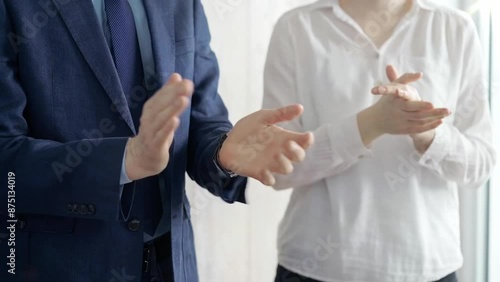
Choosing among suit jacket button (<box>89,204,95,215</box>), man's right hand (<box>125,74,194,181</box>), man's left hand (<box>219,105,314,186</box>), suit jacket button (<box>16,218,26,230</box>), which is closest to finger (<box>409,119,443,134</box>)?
man's left hand (<box>219,105,314,186</box>)

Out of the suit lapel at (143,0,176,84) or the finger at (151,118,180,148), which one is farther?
the suit lapel at (143,0,176,84)

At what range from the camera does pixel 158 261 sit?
976 mm

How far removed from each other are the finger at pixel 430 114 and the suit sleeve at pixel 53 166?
439 mm

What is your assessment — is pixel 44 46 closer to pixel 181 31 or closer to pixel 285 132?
pixel 181 31

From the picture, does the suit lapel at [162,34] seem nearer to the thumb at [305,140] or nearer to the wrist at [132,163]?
the wrist at [132,163]

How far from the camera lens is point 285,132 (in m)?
0.86

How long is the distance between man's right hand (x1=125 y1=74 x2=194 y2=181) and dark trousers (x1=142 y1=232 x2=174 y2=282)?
167 millimetres

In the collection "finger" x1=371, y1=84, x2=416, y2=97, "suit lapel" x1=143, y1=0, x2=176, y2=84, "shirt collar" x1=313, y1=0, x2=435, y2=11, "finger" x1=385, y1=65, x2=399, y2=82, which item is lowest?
"finger" x1=371, y1=84, x2=416, y2=97

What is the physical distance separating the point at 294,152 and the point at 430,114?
0.26 m

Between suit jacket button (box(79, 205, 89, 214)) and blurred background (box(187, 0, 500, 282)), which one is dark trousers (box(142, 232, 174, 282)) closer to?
suit jacket button (box(79, 205, 89, 214))

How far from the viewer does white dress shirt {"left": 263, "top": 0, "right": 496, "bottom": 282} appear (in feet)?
3.35

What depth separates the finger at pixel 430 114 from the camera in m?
0.93

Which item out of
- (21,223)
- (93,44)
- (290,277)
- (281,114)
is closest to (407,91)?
(281,114)

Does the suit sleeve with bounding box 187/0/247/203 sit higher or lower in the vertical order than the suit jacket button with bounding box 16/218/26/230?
higher
